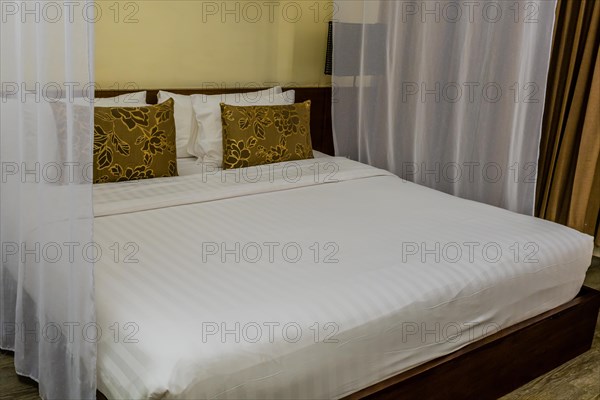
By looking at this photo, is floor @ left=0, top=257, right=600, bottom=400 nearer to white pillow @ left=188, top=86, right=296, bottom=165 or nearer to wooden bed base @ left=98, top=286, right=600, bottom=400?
wooden bed base @ left=98, top=286, right=600, bottom=400

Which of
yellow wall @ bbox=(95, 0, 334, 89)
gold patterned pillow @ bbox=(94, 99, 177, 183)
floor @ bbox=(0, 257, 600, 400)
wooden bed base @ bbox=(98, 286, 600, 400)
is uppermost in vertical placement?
yellow wall @ bbox=(95, 0, 334, 89)

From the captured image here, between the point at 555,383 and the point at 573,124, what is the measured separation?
1.67 meters

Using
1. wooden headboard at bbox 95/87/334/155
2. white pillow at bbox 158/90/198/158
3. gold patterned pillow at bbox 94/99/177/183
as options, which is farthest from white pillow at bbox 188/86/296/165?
wooden headboard at bbox 95/87/334/155

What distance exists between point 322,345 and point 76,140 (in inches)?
32.0

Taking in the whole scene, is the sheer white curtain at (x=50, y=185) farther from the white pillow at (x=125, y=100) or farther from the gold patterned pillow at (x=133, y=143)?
the white pillow at (x=125, y=100)

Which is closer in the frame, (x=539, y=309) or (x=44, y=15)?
(x=44, y=15)

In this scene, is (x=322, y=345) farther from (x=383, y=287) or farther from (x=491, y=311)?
(x=491, y=311)

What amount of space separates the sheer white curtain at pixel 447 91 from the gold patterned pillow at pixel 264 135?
16.2 inches

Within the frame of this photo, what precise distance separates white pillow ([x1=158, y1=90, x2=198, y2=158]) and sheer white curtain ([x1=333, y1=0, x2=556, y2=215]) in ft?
2.96

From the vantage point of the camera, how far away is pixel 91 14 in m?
1.46

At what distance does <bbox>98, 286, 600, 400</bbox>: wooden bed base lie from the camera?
1842mm

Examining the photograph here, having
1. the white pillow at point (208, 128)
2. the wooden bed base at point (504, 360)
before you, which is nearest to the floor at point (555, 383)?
the wooden bed base at point (504, 360)

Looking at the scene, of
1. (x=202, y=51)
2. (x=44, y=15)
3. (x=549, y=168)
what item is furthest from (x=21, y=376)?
(x=549, y=168)

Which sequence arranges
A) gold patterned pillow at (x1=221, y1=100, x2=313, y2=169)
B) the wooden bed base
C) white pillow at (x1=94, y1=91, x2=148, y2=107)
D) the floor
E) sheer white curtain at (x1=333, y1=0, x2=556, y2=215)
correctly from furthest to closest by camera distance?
gold patterned pillow at (x1=221, y1=100, x2=313, y2=169)
white pillow at (x1=94, y1=91, x2=148, y2=107)
sheer white curtain at (x1=333, y1=0, x2=556, y2=215)
the floor
the wooden bed base
